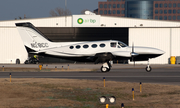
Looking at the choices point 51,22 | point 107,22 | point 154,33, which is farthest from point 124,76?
point 51,22

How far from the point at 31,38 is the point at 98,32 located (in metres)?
18.6

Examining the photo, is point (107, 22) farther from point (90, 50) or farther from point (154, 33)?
point (90, 50)

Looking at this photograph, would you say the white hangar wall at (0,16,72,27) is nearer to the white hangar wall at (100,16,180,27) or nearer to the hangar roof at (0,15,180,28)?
the hangar roof at (0,15,180,28)

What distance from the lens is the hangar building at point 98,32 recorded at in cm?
4694

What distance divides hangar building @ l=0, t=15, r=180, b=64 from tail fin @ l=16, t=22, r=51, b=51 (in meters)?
16.5

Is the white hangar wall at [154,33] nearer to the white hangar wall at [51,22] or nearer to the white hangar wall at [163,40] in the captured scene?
the white hangar wall at [163,40]

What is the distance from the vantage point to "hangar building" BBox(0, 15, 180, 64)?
46938 millimetres

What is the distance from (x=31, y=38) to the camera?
30.6 m

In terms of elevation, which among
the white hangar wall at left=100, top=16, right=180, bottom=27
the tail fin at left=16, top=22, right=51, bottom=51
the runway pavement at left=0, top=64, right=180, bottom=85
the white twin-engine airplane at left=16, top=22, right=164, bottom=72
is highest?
the white hangar wall at left=100, top=16, right=180, bottom=27

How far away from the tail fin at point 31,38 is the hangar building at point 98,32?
54.2 feet

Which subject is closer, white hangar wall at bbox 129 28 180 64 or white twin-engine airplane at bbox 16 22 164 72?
white twin-engine airplane at bbox 16 22 164 72

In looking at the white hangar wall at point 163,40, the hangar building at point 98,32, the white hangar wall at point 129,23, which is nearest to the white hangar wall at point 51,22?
A: the hangar building at point 98,32

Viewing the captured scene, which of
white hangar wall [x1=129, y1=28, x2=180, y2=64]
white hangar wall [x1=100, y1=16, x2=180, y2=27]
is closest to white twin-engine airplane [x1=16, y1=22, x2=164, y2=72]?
white hangar wall [x1=100, y1=16, x2=180, y2=27]

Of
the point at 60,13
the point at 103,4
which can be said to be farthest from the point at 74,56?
the point at 103,4
